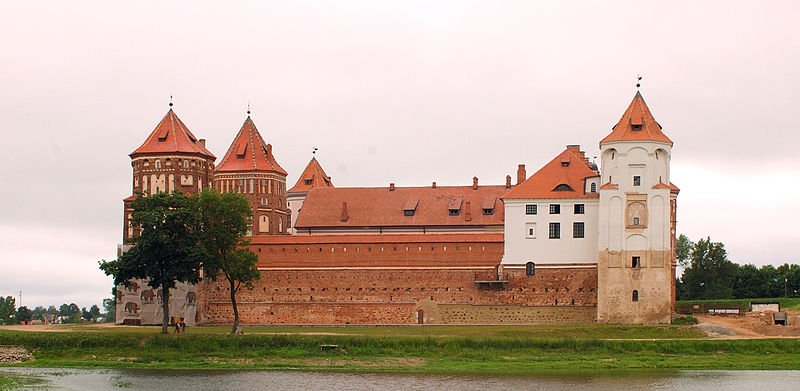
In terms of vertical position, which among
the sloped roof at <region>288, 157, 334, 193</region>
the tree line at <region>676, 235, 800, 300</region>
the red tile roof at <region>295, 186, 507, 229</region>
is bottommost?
the tree line at <region>676, 235, 800, 300</region>

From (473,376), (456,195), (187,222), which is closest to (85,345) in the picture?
(187,222)

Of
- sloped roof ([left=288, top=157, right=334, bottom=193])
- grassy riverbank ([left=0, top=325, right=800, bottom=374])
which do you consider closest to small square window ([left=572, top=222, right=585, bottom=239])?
grassy riverbank ([left=0, top=325, right=800, bottom=374])

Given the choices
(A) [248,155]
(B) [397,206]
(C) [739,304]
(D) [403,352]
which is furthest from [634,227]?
(A) [248,155]

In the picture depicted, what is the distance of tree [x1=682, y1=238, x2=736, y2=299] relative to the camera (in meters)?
91.3

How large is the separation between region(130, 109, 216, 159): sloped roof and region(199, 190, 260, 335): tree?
12.2 metres

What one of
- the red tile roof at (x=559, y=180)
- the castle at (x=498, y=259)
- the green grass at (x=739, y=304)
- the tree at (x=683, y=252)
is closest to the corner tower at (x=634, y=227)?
the castle at (x=498, y=259)

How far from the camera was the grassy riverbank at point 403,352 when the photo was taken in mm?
55188

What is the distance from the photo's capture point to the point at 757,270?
93.9m

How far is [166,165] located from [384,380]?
3085 centimetres

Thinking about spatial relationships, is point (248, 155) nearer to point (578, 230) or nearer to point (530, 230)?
point (530, 230)

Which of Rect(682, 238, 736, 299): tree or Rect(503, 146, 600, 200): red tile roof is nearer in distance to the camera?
Rect(503, 146, 600, 200): red tile roof

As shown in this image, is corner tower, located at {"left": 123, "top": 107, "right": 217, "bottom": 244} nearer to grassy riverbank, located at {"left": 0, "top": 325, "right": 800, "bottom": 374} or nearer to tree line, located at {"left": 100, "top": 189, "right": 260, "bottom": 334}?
tree line, located at {"left": 100, "top": 189, "right": 260, "bottom": 334}

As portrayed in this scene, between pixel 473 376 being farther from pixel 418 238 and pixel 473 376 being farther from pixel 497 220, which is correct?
pixel 497 220

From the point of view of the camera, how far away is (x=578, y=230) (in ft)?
233
